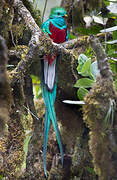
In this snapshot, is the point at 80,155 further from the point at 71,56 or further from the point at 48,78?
the point at 71,56

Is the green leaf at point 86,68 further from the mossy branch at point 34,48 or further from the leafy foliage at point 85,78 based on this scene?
the mossy branch at point 34,48

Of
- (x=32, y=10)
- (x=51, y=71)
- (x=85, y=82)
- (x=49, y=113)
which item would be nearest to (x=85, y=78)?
(x=85, y=82)

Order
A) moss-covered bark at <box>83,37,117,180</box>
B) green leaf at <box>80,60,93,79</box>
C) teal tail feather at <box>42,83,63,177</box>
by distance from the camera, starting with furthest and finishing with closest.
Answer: teal tail feather at <box>42,83,63,177</box>
green leaf at <box>80,60,93,79</box>
moss-covered bark at <box>83,37,117,180</box>

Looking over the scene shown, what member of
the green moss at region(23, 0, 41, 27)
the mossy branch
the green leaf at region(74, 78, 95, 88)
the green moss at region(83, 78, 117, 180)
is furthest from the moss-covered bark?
the green moss at region(23, 0, 41, 27)

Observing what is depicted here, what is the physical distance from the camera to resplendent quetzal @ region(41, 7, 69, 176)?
1970 millimetres

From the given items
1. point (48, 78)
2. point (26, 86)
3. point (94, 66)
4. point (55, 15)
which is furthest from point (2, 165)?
point (55, 15)

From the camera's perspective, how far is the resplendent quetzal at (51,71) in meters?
1.97

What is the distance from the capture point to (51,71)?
2.23 m

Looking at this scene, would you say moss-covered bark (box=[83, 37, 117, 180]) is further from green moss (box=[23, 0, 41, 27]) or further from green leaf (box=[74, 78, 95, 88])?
green moss (box=[23, 0, 41, 27])

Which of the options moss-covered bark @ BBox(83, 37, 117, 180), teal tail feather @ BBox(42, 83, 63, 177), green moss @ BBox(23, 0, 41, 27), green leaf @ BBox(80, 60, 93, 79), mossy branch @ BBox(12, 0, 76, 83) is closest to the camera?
moss-covered bark @ BBox(83, 37, 117, 180)

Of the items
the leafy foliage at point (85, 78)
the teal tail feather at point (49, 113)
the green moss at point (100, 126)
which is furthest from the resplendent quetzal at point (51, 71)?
the green moss at point (100, 126)

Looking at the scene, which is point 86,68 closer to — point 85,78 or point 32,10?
point 85,78

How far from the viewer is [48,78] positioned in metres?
2.22

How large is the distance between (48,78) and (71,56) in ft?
1.10
